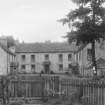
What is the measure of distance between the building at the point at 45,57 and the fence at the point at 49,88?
45.5m

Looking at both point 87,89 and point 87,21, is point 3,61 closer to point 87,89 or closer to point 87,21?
point 87,21

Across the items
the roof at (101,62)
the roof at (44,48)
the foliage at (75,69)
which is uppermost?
the roof at (44,48)

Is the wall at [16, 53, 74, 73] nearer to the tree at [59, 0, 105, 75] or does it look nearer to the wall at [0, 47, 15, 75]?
the wall at [0, 47, 15, 75]

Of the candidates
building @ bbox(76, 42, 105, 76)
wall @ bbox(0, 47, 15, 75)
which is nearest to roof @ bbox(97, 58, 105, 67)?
building @ bbox(76, 42, 105, 76)

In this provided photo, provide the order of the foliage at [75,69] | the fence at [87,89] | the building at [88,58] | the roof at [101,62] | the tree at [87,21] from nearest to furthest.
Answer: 1. the fence at [87,89]
2. the tree at [87,21]
3. the roof at [101,62]
4. the building at [88,58]
5. the foliage at [75,69]

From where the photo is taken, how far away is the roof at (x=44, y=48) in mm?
60719

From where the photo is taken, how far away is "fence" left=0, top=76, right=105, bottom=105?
Answer: 13.2 meters

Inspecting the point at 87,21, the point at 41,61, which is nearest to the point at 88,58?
the point at 87,21

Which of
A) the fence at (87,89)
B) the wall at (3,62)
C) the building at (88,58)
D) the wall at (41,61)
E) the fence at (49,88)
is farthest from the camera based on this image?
the wall at (41,61)

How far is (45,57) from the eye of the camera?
61500 mm

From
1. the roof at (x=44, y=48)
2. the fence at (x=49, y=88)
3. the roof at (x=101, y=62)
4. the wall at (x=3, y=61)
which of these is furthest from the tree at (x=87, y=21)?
the roof at (x=44, y=48)

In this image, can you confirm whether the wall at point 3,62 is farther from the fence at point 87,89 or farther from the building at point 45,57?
the fence at point 87,89

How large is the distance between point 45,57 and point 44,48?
2303 millimetres

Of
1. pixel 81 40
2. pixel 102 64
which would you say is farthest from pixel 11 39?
pixel 81 40
